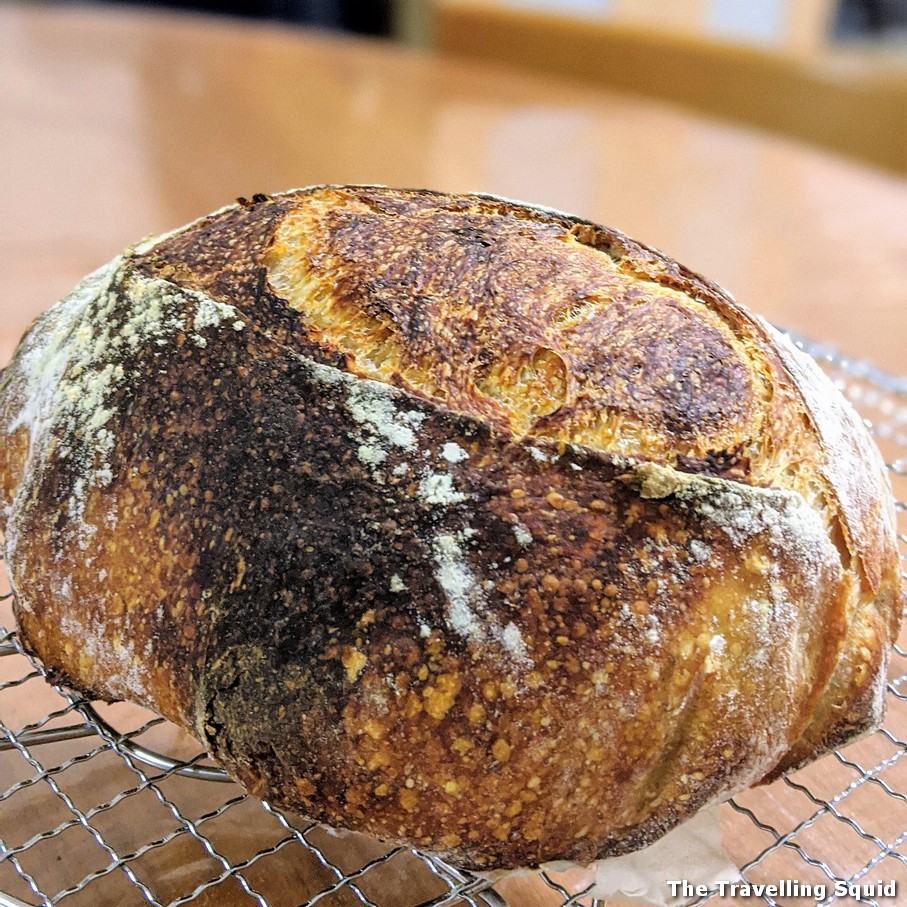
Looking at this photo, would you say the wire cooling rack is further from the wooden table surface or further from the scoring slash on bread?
the wooden table surface

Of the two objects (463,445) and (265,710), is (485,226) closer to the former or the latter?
(463,445)

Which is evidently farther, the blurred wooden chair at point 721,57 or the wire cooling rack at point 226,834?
the blurred wooden chair at point 721,57

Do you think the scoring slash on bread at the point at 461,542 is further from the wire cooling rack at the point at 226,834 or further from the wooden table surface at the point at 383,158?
the wooden table surface at the point at 383,158

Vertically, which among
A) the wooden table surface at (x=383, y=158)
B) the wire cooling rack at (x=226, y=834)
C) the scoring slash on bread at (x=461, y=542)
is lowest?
the wire cooling rack at (x=226, y=834)

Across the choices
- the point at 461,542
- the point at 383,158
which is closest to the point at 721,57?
the point at 383,158

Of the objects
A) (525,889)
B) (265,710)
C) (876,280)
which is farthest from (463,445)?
(876,280)

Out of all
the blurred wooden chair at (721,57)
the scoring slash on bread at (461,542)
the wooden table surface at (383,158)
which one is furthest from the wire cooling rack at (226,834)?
the blurred wooden chair at (721,57)
